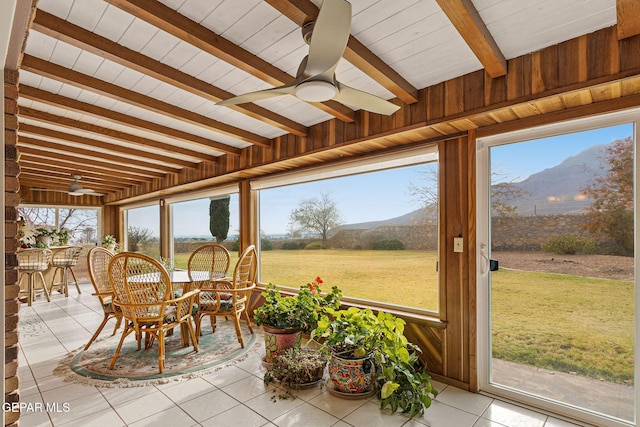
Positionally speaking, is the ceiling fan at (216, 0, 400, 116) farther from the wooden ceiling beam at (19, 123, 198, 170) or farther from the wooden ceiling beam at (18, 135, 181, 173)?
the wooden ceiling beam at (18, 135, 181, 173)

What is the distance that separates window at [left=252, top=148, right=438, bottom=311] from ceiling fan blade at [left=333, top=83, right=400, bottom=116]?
1044 millimetres

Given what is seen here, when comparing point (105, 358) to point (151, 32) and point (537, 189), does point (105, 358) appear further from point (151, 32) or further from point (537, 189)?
point (537, 189)

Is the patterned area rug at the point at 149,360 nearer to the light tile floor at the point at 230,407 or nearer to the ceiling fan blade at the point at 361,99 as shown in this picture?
the light tile floor at the point at 230,407

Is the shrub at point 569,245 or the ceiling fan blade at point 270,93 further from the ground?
the ceiling fan blade at point 270,93

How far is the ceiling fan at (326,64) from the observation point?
131 cm

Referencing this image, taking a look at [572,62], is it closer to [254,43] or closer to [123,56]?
[254,43]

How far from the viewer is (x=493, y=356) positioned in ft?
8.60

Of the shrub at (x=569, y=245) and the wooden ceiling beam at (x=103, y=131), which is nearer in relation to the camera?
the shrub at (x=569, y=245)

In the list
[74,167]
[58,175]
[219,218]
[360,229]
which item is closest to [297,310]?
[360,229]

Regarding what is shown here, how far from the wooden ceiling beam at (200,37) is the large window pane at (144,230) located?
593 cm

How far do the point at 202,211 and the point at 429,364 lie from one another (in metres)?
5.09

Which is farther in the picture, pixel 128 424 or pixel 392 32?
pixel 128 424

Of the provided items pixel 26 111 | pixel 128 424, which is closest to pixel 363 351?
pixel 128 424

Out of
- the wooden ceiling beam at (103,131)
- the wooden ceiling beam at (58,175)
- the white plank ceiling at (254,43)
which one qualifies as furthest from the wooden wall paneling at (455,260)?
the wooden ceiling beam at (58,175)
